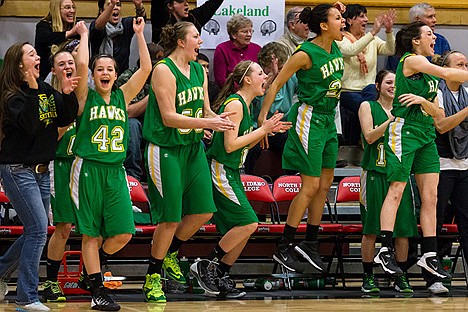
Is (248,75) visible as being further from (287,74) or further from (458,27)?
(458,27)

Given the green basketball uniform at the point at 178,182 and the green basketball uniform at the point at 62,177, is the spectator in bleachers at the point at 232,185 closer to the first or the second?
the green basketball uniform at the point at 178,182

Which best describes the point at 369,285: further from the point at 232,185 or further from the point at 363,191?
the point at 232,185

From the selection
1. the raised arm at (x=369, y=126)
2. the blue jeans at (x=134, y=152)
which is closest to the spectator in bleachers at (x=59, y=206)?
the blue jeans at (x=134, y=152)

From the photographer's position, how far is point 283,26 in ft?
32.4

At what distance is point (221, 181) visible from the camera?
723 centimetres

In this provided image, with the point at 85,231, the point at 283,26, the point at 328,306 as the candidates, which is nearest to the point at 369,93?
the point at 283,26

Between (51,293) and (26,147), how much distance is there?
46.6 inches

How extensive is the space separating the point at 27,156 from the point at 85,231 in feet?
2.08

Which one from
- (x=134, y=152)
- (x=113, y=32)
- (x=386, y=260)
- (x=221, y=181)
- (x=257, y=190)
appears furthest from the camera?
(x=113, y=32)

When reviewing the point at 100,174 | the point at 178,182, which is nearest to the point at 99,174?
the point at 100,174

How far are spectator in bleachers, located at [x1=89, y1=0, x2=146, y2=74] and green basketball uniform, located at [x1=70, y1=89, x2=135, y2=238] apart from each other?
2.57m

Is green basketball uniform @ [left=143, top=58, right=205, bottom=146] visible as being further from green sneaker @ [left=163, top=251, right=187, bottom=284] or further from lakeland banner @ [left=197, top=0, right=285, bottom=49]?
lakeland banner @ [left=197, top=0, right=285, bottom=49]

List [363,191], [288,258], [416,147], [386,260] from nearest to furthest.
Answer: [386,260], [416,147], [288,258], [363,191]

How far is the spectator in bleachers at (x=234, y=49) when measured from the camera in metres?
9.48
